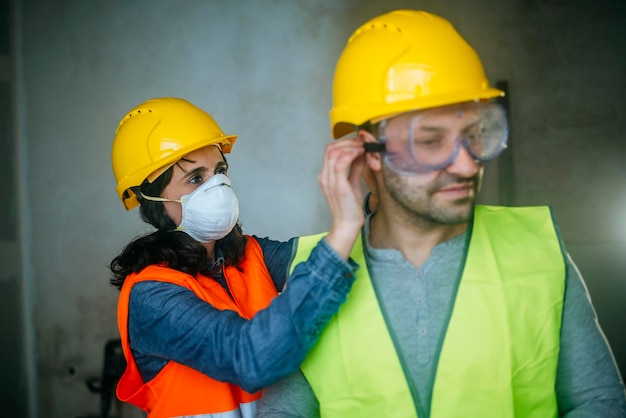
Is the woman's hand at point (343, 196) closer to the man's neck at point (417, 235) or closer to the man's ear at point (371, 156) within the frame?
the man's ear at point (371, 156)

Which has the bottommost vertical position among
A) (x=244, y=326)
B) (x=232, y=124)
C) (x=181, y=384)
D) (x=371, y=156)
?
(x=181, y=384)

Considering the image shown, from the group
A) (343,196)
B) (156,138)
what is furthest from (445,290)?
(156,138)

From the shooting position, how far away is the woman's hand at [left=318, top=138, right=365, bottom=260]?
1.53 m

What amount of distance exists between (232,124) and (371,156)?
8.67 ft

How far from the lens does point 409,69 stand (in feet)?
4.73

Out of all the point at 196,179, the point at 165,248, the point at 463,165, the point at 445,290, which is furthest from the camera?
the point at 196,179

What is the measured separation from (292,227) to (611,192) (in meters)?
2.14

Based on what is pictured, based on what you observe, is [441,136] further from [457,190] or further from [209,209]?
[209,209]

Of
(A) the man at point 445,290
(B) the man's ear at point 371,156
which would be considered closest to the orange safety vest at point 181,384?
(A) the man at point 445,290

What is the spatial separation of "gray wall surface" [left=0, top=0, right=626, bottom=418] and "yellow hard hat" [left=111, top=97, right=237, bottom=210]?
5.51ft

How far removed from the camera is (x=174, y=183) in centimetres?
225

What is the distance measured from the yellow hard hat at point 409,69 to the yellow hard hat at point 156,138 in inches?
36.6

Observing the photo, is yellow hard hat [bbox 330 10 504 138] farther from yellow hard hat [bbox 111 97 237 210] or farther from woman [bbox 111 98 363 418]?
Result: yellow hard hat [bbox 111 97 237 210]

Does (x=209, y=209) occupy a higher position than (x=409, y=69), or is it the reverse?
(x=409, y=69)
